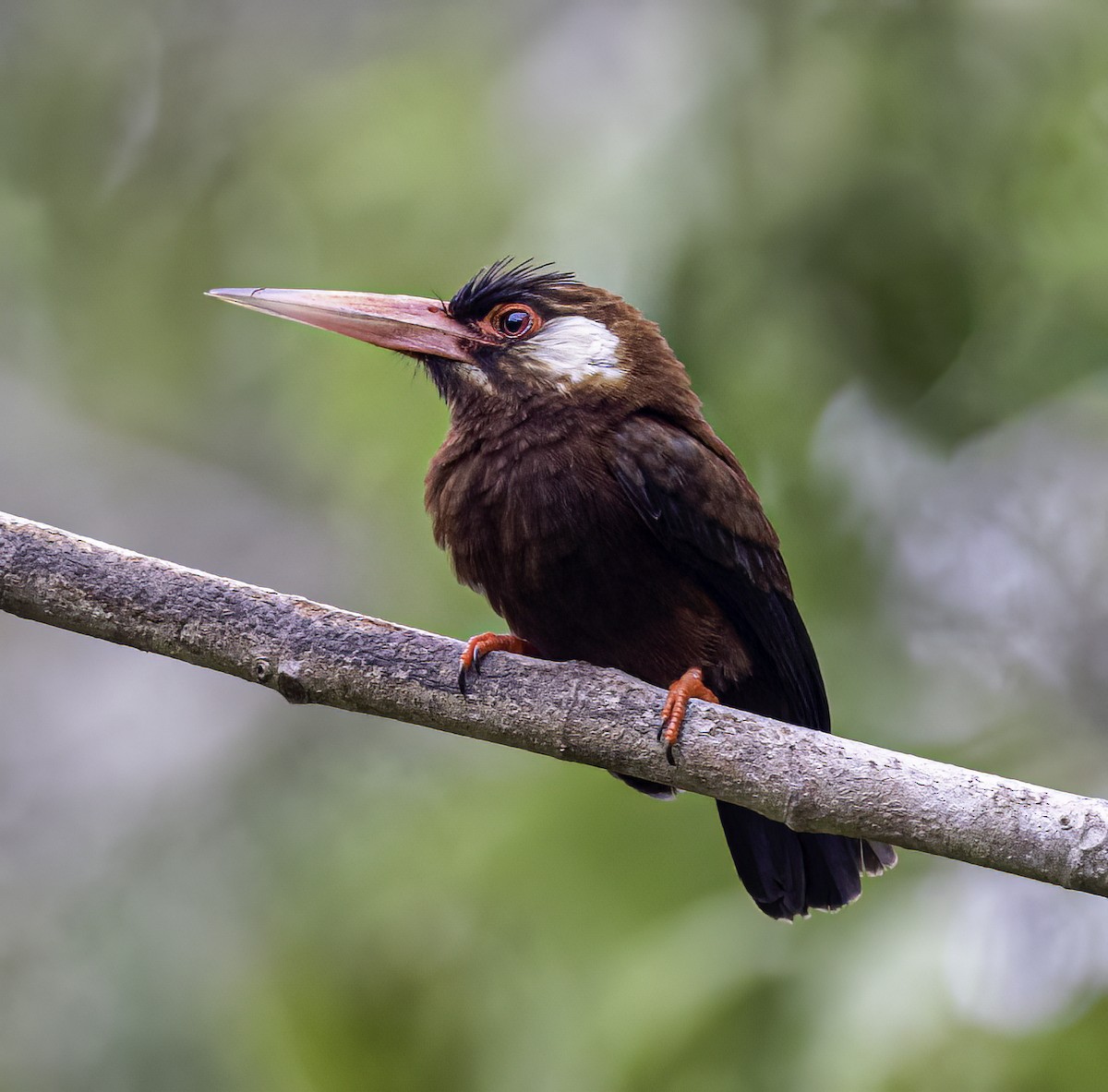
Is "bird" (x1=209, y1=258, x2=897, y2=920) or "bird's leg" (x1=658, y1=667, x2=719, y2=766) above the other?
"bird" (x1=209, y1=258, x2=897, y2=920)

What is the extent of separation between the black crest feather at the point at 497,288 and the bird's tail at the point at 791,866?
1.19 m

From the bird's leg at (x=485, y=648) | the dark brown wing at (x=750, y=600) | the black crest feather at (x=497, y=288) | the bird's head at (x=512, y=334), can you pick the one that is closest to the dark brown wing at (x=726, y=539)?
the dark brown wing at (x=750, y=600)

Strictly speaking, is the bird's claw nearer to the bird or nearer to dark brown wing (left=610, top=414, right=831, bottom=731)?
the bird

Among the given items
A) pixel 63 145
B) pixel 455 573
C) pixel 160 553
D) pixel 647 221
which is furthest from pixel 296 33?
pixel 455 573

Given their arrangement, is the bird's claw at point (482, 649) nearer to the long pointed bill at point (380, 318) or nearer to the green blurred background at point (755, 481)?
the long pointed bill at point (380, 318)

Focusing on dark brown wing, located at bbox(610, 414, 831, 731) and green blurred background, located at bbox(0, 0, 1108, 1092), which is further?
green blurred background, located at bbox(0, 0, 1108, 1092)

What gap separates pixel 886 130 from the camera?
3920 mm

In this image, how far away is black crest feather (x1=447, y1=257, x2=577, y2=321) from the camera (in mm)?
3275

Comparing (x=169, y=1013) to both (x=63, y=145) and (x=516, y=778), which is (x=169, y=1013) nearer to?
(x=516, y=778)

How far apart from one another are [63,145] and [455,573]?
14.1ft

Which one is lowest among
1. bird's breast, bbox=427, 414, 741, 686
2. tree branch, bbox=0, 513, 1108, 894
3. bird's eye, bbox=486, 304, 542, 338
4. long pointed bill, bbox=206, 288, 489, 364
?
tree branch, bbox=0, 513, 1108, 894

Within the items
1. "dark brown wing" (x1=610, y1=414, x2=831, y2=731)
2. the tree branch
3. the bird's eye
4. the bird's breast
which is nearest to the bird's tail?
"dark brown wing" (x1=610, y1=414, x2=831, y2=731)

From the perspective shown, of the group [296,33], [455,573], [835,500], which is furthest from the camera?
[296,33]

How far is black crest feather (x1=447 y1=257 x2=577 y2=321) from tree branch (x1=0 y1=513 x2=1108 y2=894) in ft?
3.25
